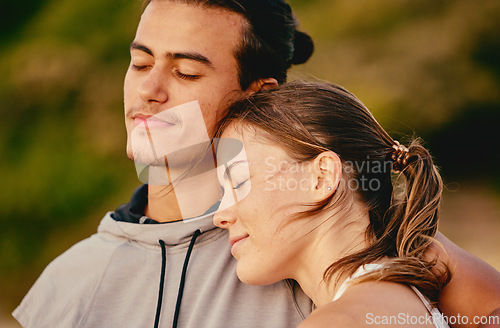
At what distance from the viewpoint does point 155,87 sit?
147 centimetres

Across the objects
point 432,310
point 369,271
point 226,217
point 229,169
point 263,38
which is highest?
point 263,38

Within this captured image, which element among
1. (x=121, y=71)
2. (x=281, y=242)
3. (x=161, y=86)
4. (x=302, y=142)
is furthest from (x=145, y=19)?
(x=121, y=71)

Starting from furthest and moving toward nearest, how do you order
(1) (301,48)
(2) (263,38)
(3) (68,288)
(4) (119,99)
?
(4) (119,99) → (1) (301,48) → (2) (263,38) → (3) (68,288)

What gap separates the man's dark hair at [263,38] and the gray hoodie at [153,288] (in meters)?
0.48

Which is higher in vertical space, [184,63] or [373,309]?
[184,63]

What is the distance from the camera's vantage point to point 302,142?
1215 millimetres

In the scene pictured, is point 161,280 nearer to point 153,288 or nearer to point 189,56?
point 153,288

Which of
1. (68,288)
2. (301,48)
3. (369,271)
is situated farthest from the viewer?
(301,48)

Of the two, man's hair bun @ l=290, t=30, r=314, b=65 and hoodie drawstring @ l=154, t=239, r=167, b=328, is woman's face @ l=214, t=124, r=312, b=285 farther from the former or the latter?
man's hair bun @ l=290, t=30, r=314, b=65

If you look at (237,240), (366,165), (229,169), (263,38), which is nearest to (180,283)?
(237,240)

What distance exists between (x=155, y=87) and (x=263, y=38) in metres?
0.40

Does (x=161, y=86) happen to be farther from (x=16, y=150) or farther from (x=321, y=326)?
(x=16, y=150)

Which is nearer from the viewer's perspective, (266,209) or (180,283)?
(266,209)

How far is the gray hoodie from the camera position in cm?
136
